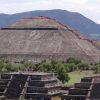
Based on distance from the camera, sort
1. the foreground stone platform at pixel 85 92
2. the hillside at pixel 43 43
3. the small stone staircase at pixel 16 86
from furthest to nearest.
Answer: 1. the hillside at pixel 43 43
2. the small stone staircase at pixel 16 86
3. the foreground stone platform at pixel 85 92

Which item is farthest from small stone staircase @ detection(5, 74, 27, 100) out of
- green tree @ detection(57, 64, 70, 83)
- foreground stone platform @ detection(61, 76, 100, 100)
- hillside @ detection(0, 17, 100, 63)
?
hillside @ detection(0, 17, 100, 63)

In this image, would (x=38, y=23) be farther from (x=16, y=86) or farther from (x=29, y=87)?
(x=29, y=87)

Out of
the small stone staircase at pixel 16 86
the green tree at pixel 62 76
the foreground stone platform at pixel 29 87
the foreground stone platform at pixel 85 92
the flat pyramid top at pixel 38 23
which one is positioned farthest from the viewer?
the flat pyramid top at pixel 38 23

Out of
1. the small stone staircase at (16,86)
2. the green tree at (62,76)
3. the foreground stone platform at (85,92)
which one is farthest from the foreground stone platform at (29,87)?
the green tree at (62,76)

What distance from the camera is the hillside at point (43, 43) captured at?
13938 centimetres

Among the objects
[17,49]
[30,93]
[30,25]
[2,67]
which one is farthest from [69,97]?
[30,25]

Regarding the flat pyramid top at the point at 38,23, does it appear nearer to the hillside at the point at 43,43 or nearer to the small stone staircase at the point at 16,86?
the hillside at the point at 43,43

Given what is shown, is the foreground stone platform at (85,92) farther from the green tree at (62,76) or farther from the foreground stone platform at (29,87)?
the green tree at (62,76)

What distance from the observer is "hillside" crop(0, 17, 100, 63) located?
139 m

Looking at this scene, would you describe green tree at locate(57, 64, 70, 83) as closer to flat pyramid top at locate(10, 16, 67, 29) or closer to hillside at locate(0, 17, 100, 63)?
hillside at locate(0, 17, 100, 63)

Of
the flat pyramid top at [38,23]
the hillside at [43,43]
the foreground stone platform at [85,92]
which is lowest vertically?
the foreground stone platform at [85,92]

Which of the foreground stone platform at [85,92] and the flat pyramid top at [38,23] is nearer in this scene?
the foreground stone platform at [85,92]

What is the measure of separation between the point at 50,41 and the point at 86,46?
1065 centimetres

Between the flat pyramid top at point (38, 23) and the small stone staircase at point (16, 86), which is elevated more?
the flat pyramid top at point (38, 23)
